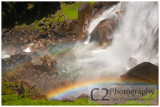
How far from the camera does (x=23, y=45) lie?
18516 millimetres

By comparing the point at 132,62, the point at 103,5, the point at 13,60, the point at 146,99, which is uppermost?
the point at 103,5

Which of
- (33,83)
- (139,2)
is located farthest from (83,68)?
(139,2)

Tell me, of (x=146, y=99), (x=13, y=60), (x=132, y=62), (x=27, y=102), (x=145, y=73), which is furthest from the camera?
(x=13, y=60)

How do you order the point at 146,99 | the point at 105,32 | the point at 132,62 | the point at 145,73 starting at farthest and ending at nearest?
the point at 105,32, the point at 132,62, the point at 145,73, the point at 146,99

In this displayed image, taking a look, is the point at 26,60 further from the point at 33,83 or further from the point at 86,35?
the point at 86,35

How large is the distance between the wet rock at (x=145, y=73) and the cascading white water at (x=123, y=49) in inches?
49.9

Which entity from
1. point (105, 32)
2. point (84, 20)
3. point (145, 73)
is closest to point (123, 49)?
point (105, 32)

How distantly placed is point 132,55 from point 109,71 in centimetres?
245

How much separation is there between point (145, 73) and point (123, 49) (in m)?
4.31

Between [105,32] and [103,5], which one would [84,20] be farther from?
[105,32]

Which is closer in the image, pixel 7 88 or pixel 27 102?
pixel 27 102

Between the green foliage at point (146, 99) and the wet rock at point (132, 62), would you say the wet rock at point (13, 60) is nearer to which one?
the wet rock at point (132, 62)

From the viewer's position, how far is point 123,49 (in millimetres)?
15633

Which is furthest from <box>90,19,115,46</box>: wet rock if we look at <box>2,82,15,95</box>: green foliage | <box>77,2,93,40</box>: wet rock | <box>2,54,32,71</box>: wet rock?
<box>2,82,15,95</box>: green foliage
